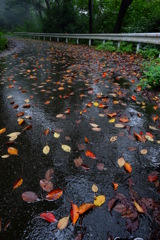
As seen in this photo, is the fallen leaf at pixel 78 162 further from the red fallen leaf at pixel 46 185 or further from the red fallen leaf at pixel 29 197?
the red fallen leaf at pixel 29 197

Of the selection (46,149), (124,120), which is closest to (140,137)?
(124,120)

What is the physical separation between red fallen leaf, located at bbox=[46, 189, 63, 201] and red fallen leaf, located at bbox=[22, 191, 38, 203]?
12 cm

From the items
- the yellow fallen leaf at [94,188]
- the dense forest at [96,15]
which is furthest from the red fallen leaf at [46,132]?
the dense forest at [96,15]

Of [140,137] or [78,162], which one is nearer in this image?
[78,162]

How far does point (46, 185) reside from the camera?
1710 mm

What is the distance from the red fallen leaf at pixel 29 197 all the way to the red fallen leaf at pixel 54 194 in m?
0.12

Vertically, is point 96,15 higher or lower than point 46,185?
higher

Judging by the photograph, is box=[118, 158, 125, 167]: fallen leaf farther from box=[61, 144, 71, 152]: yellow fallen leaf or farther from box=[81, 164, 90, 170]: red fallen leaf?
box=[61, 144, 71, 152]: yellow fallen leaf

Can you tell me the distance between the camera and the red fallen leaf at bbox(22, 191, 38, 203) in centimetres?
157

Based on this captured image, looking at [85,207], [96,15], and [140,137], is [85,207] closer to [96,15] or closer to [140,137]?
[140,137]

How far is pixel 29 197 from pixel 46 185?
190mm

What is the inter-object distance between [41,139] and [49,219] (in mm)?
1176

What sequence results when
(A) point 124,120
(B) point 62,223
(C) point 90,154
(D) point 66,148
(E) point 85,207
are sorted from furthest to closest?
(A) point 124,120, (D) point 66,148, (C) point 90,154, (E) point 85,207, (B) point 62,223

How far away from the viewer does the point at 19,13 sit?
57.7m
